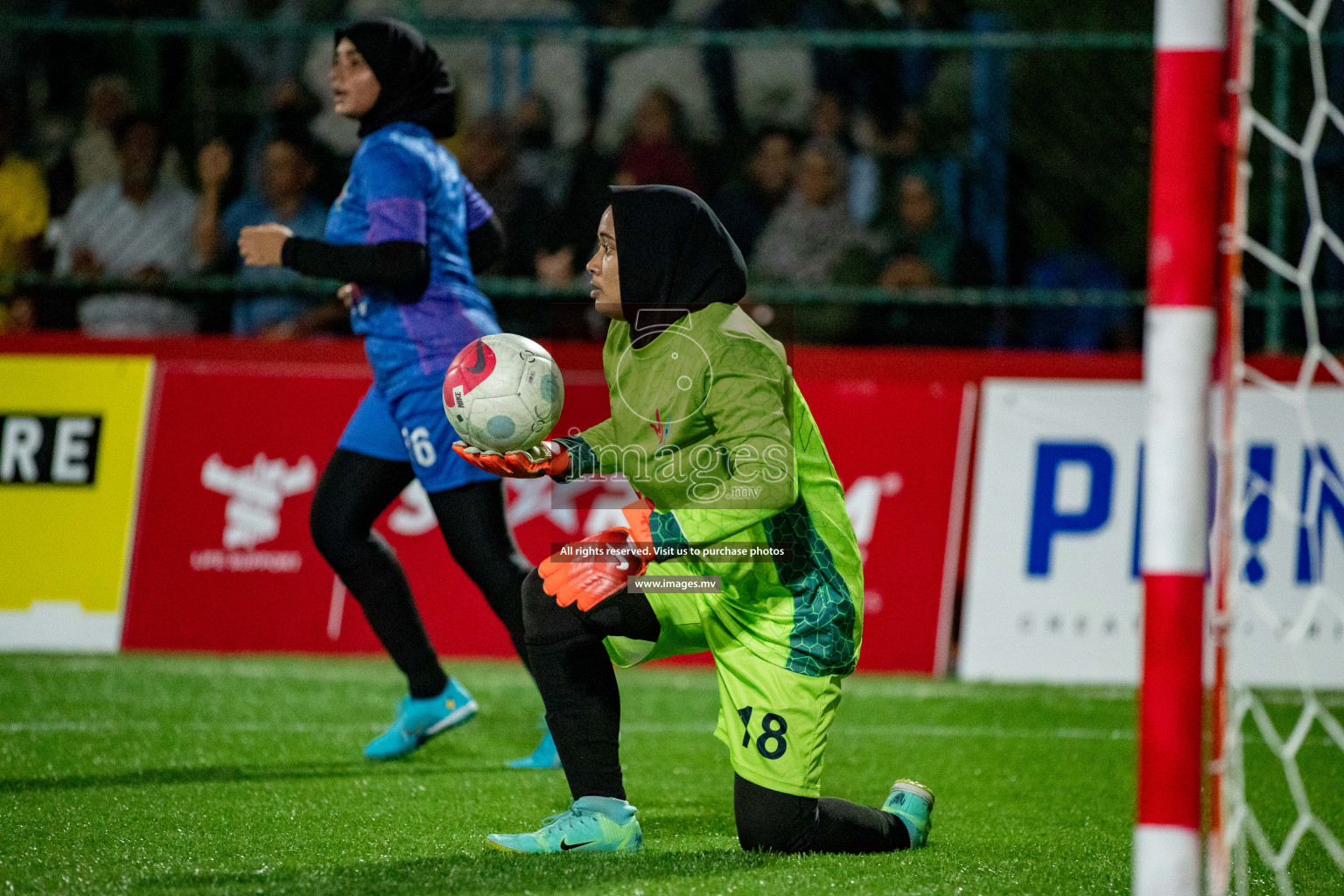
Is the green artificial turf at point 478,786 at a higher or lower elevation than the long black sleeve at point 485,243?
lower

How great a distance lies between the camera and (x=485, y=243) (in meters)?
4.87

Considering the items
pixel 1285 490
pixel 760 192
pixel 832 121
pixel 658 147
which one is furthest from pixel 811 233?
pixel 1285 490

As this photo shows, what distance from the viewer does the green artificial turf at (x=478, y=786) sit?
3.15 metres

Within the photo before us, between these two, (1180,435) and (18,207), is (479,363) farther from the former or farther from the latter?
(18,207)

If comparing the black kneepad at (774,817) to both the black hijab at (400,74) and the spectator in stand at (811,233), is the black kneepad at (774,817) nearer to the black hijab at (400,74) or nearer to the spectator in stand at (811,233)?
the black hijab at (400,74)

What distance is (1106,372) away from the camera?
7051 millimetres

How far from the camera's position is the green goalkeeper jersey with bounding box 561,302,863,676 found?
313 cm

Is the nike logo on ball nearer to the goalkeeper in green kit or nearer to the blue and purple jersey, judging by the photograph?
the goalkeeper in green kit

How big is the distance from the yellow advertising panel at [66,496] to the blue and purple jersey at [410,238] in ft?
9.17

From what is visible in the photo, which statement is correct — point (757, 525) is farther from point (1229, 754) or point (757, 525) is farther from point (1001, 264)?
point (1001, 264)

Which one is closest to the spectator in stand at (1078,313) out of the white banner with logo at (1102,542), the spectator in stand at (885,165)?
the spectator in stand at (885,165)

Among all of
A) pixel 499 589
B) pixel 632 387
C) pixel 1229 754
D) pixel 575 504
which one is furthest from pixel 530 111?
pixel 1229 754

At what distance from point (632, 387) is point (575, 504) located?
3.59 m

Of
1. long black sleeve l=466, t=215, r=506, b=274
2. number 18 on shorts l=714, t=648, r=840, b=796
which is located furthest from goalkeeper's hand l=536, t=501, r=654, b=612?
long black sleeve l=466, t=215, r=506, b=274
